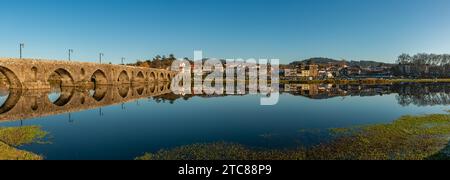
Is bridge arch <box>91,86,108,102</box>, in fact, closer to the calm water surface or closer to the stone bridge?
the stone bridge

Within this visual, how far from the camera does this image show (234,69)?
633 ft

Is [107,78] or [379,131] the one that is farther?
[107,78]

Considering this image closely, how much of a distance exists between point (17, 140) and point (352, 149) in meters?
22.5

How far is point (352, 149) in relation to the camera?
1883cm

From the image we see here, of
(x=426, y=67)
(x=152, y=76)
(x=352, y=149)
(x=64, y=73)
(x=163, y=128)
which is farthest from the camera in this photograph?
(x=426, y=67)

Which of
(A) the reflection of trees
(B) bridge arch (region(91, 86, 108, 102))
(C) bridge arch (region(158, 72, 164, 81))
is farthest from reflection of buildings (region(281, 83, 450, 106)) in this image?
(C) bridge arch (region(158, 72, 164, 81))

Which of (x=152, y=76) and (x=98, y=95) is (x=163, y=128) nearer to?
(x=98, y=95)

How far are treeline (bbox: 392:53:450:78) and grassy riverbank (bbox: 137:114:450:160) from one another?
176 meters

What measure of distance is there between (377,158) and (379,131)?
865 centimetres

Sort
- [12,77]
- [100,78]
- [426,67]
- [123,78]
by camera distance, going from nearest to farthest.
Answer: [12,77]
[100,78]
[123,78]
[426,67]

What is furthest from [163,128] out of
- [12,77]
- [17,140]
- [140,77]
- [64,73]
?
[140,77]

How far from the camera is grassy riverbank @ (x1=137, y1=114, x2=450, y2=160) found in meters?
17.3
